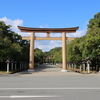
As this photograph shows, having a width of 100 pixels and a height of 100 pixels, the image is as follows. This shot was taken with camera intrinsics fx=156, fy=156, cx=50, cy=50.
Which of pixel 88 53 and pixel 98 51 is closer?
pixel 98 51

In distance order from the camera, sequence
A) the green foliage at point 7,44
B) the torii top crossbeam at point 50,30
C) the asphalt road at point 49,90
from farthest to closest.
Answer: the torii top crossbeam at point 50,30 < the green foliage at point 7,44 < the asphalt road at point 49,90

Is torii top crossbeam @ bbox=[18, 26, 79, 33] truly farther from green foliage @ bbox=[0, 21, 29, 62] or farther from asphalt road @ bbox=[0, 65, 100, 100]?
asphalt road @ bbox=[0, 65, 100, 100]

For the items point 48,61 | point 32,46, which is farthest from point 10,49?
point 48,61

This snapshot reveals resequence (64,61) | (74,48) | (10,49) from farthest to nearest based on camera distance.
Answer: (74,48) → (64,61) → (10,49)

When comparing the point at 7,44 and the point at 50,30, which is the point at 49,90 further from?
the point at 50,30

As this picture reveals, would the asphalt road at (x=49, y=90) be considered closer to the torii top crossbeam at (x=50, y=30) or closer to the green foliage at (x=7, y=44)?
the green foliage at (x=7, y=44)

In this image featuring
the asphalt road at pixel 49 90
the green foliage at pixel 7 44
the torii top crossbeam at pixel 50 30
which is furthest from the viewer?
the torii top crossbeam at pixel 50 30

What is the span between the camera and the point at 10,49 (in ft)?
81.2

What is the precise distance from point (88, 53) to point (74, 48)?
8.69 metres

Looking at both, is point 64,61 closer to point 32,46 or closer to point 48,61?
point 32,46

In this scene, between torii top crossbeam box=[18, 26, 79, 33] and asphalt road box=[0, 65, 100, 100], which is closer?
asphalt road box=[0, 65, 100, 100]

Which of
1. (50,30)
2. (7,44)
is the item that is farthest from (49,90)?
(50,30)

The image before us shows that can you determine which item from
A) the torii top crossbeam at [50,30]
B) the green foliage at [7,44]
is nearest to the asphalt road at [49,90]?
the green foliage at [7,44]

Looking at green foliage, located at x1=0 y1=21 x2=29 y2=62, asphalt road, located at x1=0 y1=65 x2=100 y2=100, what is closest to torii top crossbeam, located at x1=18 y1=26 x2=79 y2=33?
green foliage, located at x1=0 y1=21 x2=29 y2=62
